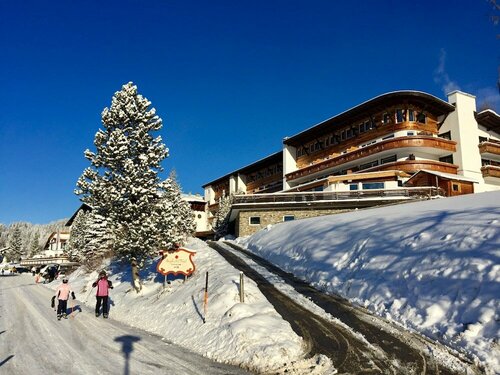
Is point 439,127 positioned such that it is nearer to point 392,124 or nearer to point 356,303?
point 392,124

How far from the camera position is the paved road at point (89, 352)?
8.16 m

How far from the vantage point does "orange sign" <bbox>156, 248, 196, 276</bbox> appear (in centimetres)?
1750

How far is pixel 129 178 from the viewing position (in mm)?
19062

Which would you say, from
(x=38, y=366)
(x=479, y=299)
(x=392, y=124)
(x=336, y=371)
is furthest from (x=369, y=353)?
(x=392, y=124)

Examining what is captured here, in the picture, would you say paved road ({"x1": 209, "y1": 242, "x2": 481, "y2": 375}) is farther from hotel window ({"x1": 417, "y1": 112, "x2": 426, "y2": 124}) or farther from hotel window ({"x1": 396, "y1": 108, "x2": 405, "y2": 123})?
hotel window ({"x1": 417, "y1": 112, "x2": 426, "y2": 124})

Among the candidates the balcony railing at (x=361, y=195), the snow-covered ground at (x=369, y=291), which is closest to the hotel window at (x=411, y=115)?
the balcony railing at (x=361, y=195)

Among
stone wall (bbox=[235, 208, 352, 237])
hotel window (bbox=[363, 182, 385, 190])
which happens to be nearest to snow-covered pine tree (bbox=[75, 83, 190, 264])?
stone wall (bbox=[235, 208, 352, 237])

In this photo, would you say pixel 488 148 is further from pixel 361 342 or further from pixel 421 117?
pixel 361 342

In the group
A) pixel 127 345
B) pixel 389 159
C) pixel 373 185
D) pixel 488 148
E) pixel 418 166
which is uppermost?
pixel 488 148

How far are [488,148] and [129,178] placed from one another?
128 ft

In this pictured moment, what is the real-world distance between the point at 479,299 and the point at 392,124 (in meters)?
36.1

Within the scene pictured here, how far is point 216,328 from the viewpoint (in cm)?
1083

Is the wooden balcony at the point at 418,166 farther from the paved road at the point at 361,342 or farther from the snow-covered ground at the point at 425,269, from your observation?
the paved road at the point at 361,342

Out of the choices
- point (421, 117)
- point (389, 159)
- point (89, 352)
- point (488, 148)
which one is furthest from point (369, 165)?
point (89, 352)
